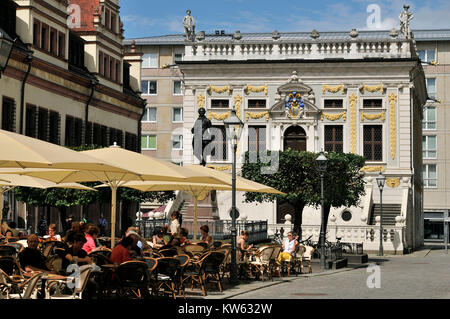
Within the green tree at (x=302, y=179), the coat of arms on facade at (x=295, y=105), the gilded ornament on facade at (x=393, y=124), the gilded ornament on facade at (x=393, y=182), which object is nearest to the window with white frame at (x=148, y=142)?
the coat of arms on facade at (x=295, y=105)

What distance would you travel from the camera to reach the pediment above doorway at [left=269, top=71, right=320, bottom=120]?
173 ft

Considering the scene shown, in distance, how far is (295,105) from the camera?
5284 cm

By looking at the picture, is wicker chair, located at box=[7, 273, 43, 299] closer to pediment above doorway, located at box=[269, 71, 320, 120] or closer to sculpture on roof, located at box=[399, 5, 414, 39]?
pediment above doorway, located at box=[269, 71, 320, 120]

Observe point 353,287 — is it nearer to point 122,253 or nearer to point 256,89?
point 122,253

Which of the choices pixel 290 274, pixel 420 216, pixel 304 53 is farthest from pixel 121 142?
pixel 290 274

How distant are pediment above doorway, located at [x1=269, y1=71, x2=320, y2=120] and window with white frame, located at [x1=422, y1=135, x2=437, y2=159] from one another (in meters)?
31.8

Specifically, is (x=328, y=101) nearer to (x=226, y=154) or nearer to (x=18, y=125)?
(x=226, y=154)

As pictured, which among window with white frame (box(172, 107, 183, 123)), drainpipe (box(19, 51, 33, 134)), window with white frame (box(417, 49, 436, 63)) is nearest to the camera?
drainpipe (box(19, 51, 33, 134))

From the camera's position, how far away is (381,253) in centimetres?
4353

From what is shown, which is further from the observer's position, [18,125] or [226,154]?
[226,154]

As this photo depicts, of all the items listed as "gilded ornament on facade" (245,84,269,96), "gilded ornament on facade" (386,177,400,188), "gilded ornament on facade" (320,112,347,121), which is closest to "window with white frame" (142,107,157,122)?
"gilded ornament on facade" (245,84,269,96)

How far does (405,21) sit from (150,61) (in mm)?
32176
